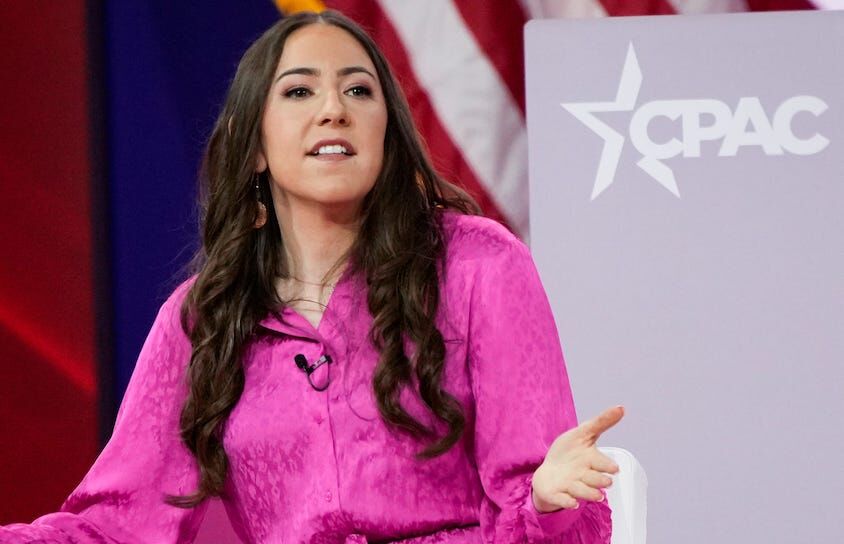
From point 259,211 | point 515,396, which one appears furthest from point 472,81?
point 515,396

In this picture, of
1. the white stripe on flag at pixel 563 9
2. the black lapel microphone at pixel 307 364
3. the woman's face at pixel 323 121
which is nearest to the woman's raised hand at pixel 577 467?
the black lapel microphone at pixel 307 364

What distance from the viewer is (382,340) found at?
1.76 m

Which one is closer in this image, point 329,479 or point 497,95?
point 329,479

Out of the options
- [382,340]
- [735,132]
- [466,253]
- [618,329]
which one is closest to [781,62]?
[735,132]

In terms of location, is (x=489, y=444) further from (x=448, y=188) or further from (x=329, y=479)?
(x=448, y=188)

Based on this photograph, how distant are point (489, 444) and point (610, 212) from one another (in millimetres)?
941

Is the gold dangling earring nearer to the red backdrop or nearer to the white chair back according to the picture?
the white chair back

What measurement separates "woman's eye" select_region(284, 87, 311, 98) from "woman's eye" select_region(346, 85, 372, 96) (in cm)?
6

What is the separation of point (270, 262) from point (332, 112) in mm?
256

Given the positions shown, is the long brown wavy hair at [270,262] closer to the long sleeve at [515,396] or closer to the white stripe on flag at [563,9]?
the long sleeve at [515,396]

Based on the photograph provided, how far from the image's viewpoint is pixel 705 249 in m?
2.49

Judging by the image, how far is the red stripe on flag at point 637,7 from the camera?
9.98ft

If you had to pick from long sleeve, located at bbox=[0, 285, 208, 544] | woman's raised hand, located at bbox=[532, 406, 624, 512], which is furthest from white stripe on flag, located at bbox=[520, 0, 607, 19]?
woman's raised hand, located at bbox=[532, 406, 624, 512]

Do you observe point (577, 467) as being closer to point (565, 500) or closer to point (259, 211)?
point (565, 500)
